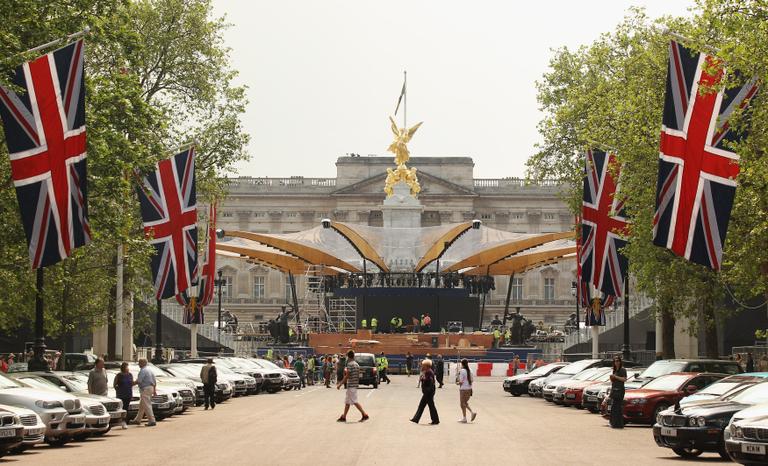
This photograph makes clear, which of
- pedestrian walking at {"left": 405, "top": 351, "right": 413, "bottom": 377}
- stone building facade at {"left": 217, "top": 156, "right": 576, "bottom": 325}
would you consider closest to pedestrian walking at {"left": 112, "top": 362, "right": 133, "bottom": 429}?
pedestrian walking at {"left": 405, "top": 351, "right": 413, "bottom": 377}

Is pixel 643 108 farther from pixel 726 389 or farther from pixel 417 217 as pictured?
pixel 417 217

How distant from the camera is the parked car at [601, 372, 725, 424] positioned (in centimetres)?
3186

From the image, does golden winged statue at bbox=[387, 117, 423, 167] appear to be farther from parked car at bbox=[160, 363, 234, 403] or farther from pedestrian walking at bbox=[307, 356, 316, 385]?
parked car at bbox=[160, 363, 234, 403]

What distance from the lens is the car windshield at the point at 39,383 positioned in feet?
93.5

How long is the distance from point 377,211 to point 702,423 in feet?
412

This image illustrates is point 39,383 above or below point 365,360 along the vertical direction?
below

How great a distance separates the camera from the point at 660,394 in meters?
32.3

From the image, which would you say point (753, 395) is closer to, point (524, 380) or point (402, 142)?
point (524, 380)

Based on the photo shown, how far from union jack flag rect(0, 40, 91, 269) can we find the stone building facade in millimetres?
116469

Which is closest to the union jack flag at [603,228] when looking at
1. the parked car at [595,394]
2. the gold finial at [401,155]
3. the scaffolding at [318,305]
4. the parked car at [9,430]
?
the parked car at [595,394]

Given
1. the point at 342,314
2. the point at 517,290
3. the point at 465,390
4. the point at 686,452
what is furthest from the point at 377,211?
the point at 686,452

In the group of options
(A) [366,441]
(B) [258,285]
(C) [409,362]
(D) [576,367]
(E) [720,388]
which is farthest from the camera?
(B) [258,285]

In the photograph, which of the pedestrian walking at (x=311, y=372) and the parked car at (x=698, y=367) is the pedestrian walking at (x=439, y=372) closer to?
the pedestrian walking at (x=311, y=372)

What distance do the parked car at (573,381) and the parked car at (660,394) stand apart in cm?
927
